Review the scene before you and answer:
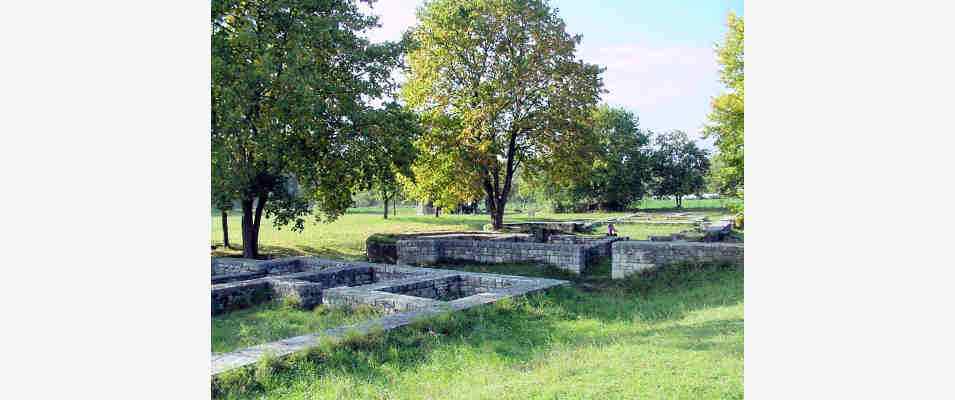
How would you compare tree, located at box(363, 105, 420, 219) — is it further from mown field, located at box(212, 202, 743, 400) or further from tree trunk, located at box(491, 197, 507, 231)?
tree trunk, located at box(491, 197, 507, 231)

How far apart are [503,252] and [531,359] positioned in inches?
Answer: 311

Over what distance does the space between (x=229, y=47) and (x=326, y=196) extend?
3.77 meters

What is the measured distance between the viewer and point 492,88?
657 inches

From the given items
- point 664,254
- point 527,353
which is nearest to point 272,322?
point 527,353

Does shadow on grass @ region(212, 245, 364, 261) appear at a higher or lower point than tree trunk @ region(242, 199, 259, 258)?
lower

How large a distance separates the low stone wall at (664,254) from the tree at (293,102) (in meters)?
5.56

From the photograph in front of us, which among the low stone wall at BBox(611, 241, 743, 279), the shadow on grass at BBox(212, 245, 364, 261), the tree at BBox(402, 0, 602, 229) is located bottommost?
the shadow on grass at BBox(212, 245, 364, 261)

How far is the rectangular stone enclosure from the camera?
11.4 metres

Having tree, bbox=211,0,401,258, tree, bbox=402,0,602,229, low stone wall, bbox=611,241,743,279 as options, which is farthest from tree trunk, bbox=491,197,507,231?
low stone wall, bbox=611,241,743,279

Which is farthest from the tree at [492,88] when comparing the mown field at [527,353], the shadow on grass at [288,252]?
the mown field at [527,353]

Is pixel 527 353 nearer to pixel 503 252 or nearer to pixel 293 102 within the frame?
pixel 293 102

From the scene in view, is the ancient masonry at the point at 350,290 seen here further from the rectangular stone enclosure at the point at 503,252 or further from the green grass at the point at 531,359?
the rectangular stone enclosure at the point at 503,252

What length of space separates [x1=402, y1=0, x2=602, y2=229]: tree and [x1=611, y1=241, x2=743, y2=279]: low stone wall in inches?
285
